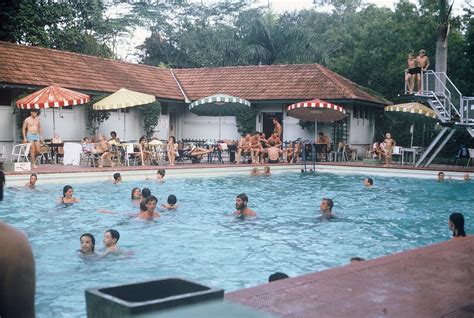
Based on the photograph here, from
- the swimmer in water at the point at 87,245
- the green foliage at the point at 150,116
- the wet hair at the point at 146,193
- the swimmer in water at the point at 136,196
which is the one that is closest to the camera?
the swimmer in water at the point at 87,245

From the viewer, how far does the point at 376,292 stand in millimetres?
4160

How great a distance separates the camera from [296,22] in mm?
39562

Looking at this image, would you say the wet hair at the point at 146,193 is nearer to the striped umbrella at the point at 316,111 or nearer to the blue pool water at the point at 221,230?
the blue pool water at the point at 221,230

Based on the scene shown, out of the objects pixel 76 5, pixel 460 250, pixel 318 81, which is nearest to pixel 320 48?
pixel 318 81

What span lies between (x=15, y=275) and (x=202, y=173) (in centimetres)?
1656

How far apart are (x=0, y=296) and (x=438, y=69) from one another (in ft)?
70.0

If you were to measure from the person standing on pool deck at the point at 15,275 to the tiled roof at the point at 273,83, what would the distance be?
888 inches

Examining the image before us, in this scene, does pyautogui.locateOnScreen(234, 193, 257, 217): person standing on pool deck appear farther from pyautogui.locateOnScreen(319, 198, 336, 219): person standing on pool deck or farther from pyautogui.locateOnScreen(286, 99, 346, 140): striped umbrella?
pyautogui.locateOnScreen(286, 99, 346, 140): striped umbrella

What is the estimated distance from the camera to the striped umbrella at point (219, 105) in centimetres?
2110

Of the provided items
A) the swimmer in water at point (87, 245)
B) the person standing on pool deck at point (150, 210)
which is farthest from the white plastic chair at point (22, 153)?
the swimmer in water at point (87, 245)

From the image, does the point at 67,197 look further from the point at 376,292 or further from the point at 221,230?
the point at 376,292

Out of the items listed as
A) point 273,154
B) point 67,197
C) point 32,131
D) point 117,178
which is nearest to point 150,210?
point 67,197

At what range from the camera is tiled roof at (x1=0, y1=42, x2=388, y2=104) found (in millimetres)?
21203

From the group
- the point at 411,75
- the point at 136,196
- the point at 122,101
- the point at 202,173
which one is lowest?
the point at 136,196
